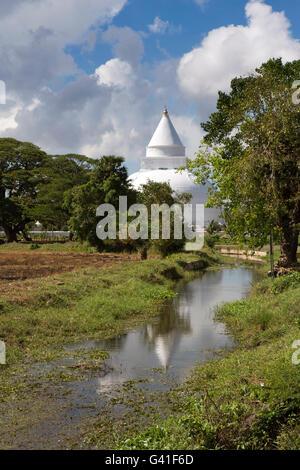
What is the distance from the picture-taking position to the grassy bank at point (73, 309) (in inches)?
348

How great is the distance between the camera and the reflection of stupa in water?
901 cm

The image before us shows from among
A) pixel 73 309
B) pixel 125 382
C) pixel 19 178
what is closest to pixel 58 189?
pixel 19 178

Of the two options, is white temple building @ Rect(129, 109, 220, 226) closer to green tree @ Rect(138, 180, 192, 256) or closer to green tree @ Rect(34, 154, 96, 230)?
green tree @ Rect(34, 154, 96, 230)

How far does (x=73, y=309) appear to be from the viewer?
36.9ft

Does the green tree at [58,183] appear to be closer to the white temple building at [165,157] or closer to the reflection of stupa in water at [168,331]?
the white temple building at [165,157]

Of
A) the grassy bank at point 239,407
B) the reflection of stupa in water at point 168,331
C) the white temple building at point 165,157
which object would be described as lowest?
the reflection of stupa in water at point 168,331

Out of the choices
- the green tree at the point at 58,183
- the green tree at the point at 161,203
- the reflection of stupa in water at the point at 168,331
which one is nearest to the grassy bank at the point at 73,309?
the reflection of stupa in water at the point at 168,331

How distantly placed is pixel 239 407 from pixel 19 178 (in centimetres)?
3784

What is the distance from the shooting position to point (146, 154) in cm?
6053

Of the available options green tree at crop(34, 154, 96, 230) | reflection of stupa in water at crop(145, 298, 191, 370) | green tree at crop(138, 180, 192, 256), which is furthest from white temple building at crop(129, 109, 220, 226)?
reflection of stupa in water at crop(145, 298, 191, 370)

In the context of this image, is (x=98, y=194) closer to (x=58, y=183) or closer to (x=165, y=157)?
(x=58, y=183)

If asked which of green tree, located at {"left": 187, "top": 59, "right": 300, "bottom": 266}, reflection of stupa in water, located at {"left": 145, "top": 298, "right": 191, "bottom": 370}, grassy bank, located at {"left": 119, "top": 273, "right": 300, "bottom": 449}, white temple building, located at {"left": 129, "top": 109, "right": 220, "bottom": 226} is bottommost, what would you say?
reflection of stupa in water, located at {"left": 145, "top": 298, "right": 191, "bottom": 370}

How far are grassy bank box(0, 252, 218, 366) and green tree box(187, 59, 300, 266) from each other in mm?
3477

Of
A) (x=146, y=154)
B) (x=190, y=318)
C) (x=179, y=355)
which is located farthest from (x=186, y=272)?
(x=146, y=154)
